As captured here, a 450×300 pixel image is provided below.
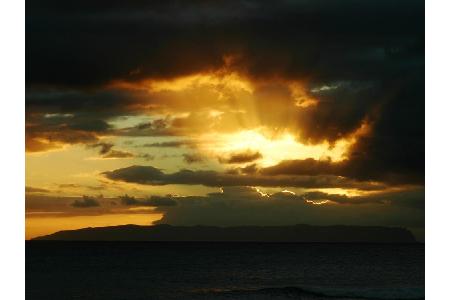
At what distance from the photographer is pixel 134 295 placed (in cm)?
6209

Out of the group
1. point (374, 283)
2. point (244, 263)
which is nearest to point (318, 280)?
point (374, 283)

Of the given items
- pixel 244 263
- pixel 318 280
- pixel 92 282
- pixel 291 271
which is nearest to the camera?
pixel 92 282

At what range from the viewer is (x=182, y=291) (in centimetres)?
6550
